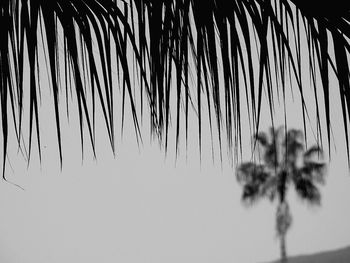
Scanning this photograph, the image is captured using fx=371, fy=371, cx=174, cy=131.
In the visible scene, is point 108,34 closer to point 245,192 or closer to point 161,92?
point 161,92

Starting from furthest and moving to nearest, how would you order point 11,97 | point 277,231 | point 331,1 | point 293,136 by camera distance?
point 277,231
point 293,136
point 11,97
point 331,1

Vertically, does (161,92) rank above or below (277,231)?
above

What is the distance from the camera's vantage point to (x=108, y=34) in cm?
51

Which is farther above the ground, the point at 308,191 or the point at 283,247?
the point at 308,191

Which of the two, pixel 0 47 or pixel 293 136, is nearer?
pixel 0 47

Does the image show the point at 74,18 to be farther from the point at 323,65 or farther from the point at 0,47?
the point at 323,65

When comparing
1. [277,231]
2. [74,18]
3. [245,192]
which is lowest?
[277,231]

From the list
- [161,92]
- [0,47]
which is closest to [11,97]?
[0,47]

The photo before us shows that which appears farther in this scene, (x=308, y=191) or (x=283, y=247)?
(x=283, y=247)

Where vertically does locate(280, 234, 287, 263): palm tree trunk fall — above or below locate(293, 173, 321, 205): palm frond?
below

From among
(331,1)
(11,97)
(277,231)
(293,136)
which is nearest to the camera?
(331,1)

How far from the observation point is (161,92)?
0.52 m

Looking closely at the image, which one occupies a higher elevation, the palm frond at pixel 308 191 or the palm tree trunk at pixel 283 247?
the palm frond at pixel 308 191

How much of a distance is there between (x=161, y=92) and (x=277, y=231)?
1782 centimetres
